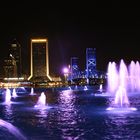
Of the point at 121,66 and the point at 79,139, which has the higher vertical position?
the point at 121,66

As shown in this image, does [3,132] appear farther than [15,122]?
No

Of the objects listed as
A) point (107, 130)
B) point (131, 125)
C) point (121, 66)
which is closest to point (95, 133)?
point (107, 130)

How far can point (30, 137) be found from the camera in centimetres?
2498

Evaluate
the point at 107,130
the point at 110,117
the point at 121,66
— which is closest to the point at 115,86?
the point at 121,66

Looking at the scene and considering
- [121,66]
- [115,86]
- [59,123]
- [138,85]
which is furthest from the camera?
[115,86]

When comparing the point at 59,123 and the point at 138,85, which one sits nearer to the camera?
the point at 59,123

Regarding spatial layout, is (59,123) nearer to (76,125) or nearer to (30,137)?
(76,125)

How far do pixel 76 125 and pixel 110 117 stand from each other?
4734 mm

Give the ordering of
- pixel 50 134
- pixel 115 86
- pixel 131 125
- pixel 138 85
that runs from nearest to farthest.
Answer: pixel 50 134
pixel 131 125
pixel 138 85
pixel 115 86

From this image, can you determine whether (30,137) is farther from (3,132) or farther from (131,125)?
(131,125)

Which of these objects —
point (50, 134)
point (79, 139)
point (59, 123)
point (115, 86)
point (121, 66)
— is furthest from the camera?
point (115, 86)

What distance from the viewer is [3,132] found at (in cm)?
2256

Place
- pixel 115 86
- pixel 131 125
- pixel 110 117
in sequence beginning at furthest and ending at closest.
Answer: pixel 115 86 → pixel 110 117 → pixel 131 125

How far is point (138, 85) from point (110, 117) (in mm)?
61104
